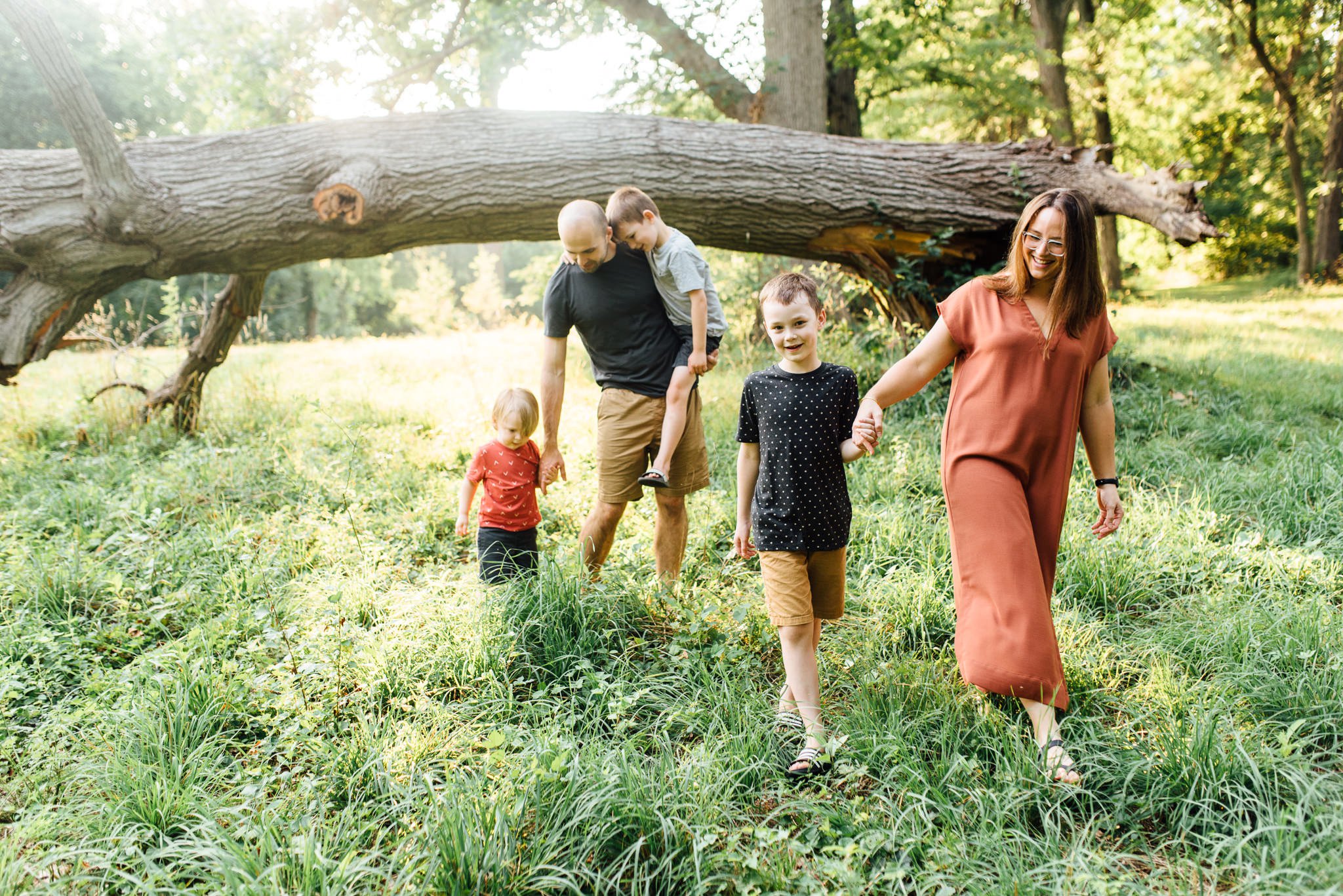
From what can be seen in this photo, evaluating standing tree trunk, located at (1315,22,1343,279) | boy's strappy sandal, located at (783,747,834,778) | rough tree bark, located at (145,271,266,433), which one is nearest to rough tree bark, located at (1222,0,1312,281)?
standing tree trunk, located at (1315,22,1343,279)

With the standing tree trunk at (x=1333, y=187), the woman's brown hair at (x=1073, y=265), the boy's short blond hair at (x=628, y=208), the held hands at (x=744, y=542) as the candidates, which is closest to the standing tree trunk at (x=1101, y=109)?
the standing tree trunk at (x=1333, y=187)

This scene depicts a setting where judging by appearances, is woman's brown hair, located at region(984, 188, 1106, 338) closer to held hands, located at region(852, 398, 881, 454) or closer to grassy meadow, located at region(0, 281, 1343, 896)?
held hands, located at region(852, 398, 881, 454)

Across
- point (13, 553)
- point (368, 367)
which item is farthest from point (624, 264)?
point (368, 367)

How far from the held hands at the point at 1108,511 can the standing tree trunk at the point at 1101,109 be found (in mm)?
17302

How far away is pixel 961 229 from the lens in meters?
6.73

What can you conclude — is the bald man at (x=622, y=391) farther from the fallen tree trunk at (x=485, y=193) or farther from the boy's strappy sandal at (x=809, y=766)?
the fallen tree trunk at (x=485, y=193)

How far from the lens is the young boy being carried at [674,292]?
3.66m

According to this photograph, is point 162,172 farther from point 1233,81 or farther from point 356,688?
point 1233,81

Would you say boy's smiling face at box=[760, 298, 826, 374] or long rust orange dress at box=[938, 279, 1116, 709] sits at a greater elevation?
boy's smiling face at box=[760, 298, 826, 374]

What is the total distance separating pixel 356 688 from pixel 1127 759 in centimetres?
280

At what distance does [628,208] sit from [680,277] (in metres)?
0.39

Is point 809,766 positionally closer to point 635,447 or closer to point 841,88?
point 635,447

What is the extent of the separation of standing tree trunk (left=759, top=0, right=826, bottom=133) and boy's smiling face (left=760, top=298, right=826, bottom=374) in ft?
24.7

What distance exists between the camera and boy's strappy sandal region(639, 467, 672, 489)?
3625mm
